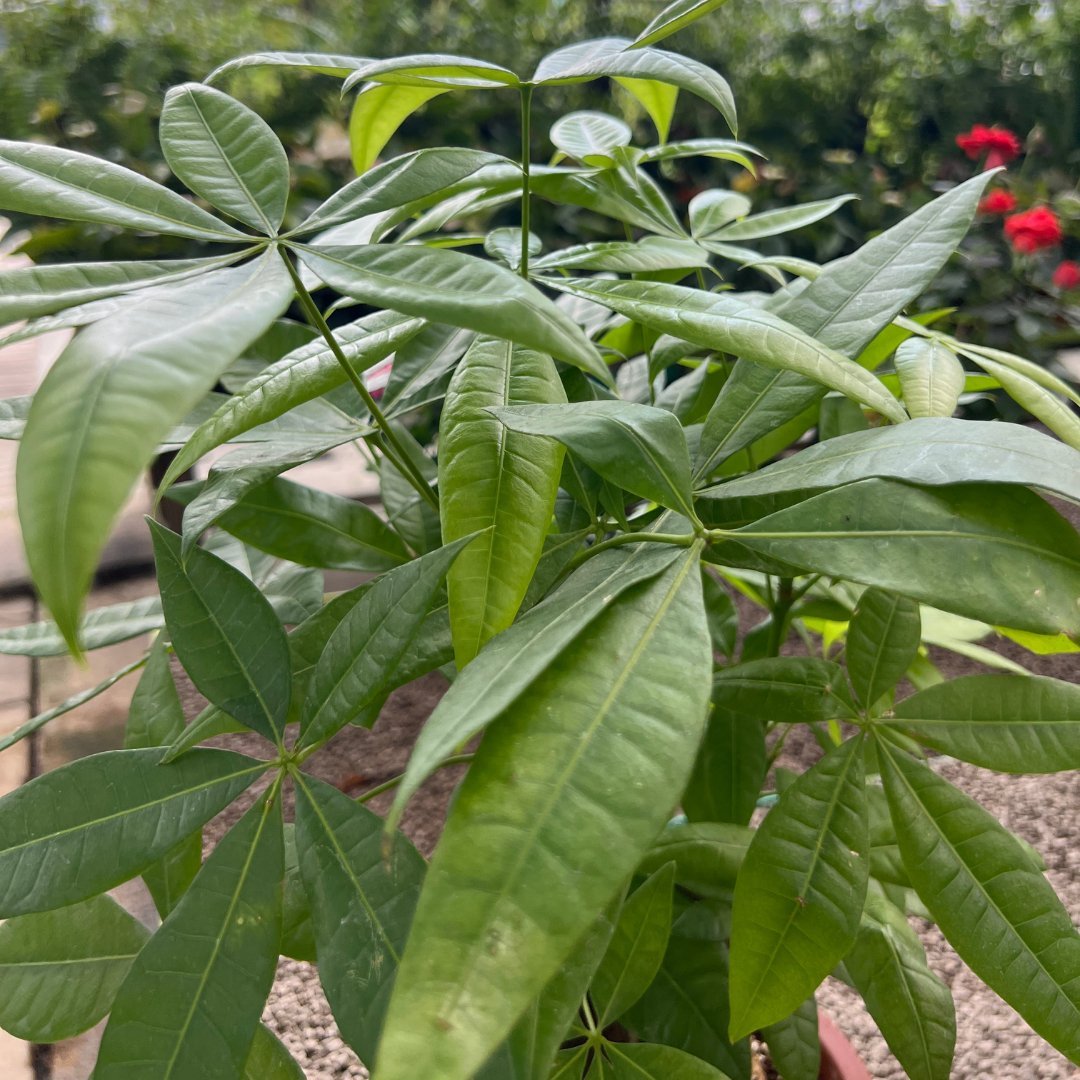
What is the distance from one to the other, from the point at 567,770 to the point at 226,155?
311mm

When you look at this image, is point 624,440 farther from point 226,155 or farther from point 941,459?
point 226,155

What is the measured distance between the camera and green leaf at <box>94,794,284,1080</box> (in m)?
0.37

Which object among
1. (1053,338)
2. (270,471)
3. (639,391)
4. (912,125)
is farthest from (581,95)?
(270,471)

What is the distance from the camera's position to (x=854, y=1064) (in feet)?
2.45

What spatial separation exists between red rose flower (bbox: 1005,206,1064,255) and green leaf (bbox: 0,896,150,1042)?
2.47 m

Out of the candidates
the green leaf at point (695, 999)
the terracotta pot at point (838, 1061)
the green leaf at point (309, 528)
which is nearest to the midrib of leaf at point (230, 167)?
the green leaf at point (309, 528)

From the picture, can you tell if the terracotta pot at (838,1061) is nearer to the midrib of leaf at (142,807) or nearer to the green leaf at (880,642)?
the green leaf at (880,642)

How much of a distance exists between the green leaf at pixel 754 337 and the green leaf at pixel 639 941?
268 mm

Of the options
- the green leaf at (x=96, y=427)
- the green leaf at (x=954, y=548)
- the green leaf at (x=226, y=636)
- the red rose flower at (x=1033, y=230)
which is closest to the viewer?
the green leaf at (x=96, y=427)

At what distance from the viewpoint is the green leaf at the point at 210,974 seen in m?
0.37

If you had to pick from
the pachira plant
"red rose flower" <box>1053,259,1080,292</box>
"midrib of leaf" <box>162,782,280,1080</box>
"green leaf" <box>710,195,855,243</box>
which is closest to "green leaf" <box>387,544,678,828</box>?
the pachira plant

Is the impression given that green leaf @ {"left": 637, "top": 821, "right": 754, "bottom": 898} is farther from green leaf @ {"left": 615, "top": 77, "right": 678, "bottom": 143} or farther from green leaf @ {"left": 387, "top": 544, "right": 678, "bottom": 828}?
green leaf @ {"left": 615, "top": 77, "right": 678, "bottom": 143}

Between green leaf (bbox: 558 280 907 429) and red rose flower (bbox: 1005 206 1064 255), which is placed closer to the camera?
green leaf (bbox: 558 280 907 429)

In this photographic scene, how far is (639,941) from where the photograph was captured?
0.52 meters
